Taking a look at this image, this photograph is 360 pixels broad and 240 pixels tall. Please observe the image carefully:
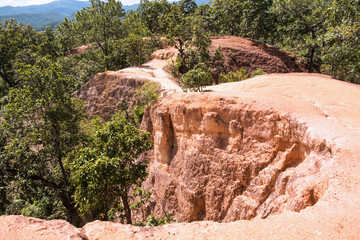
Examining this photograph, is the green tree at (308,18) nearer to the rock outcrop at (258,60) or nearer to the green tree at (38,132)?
the rock outcrop at (258,60)

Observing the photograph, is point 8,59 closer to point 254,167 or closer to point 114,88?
point 114,88

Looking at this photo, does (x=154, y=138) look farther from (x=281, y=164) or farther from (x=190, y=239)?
(x=190, y=239)

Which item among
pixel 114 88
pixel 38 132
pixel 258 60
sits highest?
pixel 258 60

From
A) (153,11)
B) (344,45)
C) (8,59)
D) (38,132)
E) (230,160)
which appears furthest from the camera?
(153,11)

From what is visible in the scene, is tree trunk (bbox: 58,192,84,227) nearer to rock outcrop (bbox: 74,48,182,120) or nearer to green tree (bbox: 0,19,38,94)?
rock outcrop (bbox: 74,48,182,120)

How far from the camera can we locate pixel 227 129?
1004 centimetres

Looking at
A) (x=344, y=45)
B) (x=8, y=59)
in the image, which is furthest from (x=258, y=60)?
(x=8, y=59)

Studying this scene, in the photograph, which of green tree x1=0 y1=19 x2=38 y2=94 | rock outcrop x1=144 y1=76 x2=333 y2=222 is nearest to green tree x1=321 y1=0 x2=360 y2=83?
rock outcrop x1=144 y1=76 x2=333 y2=222

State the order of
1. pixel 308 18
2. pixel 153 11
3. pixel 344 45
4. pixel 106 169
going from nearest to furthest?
pixel 106 169 → pixel 344 45 → pixel 308 18 → pixel 153 11

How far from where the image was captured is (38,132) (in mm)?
13664

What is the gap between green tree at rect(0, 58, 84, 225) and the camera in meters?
12.9

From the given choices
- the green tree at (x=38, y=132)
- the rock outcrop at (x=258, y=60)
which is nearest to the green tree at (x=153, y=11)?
the rock outcrop at (x=258, y=60)

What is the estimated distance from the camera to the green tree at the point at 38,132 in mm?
12859

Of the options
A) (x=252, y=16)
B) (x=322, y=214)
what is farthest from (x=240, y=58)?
(x=322, y=214)
